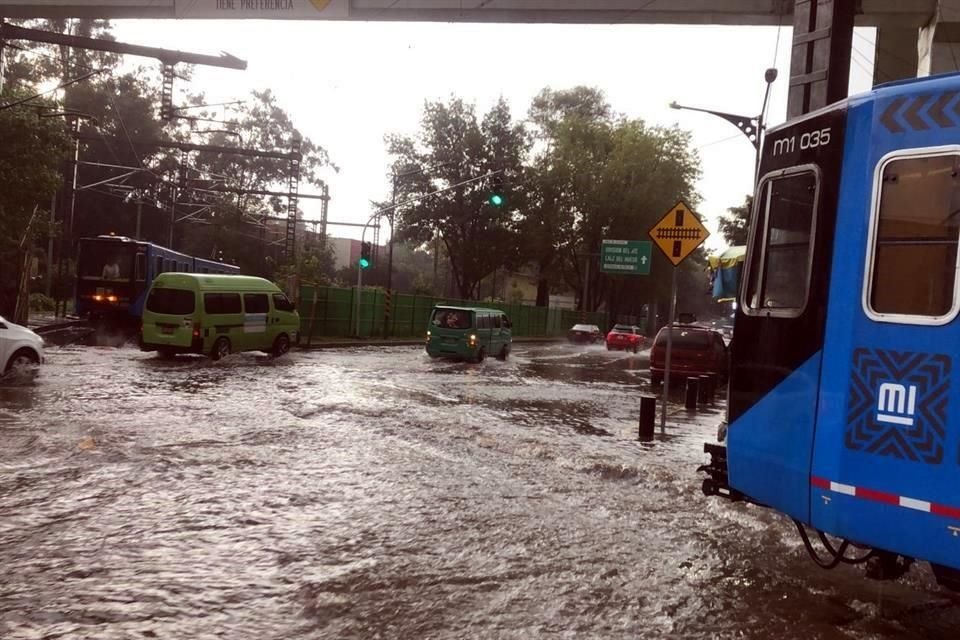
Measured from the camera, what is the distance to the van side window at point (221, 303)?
2042 centimetres

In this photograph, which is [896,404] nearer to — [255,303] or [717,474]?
[717,474]

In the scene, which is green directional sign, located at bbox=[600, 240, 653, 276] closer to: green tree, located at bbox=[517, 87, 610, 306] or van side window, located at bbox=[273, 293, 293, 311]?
green tree, located at bbox=[517, 87, 610, 306]

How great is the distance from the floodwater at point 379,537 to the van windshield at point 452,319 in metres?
13.7

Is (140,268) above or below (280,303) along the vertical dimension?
above

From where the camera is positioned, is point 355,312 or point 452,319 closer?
point 452,319

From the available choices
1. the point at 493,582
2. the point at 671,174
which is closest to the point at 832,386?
the point at 493,582

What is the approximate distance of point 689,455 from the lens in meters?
11.5

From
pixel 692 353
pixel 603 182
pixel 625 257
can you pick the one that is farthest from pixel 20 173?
pixel 603 182

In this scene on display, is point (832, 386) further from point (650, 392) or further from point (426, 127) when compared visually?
point (426, 127)

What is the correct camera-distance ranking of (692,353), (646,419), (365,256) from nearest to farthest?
1. (646,419)
2. (692,353)
3. (365,256)

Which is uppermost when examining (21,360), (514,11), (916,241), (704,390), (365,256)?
(514,11)

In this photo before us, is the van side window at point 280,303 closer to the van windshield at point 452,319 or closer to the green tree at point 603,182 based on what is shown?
the van windshield at point 452,319

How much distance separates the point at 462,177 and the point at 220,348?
35759mm

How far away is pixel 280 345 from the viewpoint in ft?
79.4
